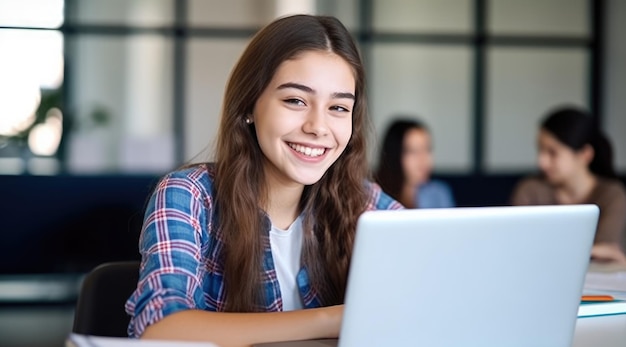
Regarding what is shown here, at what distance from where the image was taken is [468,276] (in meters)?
1.39

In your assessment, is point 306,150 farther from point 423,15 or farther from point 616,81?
point 616,81

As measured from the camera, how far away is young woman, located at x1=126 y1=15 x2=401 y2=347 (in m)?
1.85

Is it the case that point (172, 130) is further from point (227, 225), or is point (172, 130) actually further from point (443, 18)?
point (227, 225)

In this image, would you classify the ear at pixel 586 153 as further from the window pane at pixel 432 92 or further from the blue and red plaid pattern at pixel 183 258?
the window pane at pixel 432 92

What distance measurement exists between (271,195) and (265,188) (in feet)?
0.07

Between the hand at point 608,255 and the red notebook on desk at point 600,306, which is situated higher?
the hand at point 608,255

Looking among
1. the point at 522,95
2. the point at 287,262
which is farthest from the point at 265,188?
the point at 522,95

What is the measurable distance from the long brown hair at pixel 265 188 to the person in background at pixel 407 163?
236cm

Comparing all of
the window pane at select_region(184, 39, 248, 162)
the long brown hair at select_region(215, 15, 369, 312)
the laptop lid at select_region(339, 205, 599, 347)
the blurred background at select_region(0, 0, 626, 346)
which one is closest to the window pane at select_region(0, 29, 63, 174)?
the blurred background at select_region(0, 0, 626, 346)

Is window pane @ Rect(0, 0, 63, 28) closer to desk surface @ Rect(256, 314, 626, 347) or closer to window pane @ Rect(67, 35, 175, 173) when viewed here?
window pane @ Rect(67, 35, 175, 173)

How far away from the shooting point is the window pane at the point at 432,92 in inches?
270

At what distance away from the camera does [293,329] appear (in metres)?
1.58

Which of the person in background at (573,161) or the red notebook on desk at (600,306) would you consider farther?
the person in background at (573,161)

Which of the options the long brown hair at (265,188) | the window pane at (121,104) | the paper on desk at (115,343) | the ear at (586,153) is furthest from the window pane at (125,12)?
the paper on desk at (115,343)
